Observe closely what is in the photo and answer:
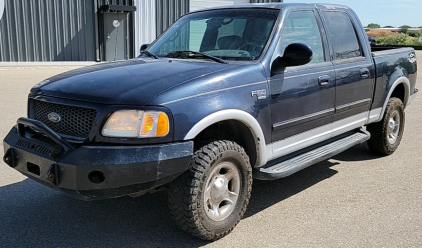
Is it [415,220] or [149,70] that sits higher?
[149,70]

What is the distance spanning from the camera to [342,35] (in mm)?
5117

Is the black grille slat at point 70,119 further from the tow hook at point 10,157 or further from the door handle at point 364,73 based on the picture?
the door handle at point 364,73

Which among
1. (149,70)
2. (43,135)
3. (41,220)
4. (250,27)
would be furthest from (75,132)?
(250,27)

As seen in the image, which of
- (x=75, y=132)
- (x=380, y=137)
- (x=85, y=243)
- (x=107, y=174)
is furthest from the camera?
(x=380, y=137)

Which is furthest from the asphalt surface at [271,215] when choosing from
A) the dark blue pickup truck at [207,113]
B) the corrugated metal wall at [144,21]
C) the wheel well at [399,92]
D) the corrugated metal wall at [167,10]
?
the corrugated metal wall at [167,10]

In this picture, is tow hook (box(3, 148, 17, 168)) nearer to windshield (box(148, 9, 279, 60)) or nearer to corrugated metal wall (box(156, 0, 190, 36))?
windshield (box(148, 9, 279, 60))

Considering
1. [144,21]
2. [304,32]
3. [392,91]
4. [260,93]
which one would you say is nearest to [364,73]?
[392,91]

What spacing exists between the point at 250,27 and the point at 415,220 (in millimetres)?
2362

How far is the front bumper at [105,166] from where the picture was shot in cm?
298

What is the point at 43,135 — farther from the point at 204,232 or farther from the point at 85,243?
the point at 204,232

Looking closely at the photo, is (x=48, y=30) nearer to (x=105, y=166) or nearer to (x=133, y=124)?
(x=133, y=124)

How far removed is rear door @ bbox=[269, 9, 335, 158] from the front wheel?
1.77 feet

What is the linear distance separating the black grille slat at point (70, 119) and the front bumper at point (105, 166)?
0.45ft

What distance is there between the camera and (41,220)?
3.88 meters
